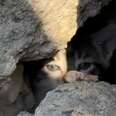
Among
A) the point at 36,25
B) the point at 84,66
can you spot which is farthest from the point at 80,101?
the point at 84,66

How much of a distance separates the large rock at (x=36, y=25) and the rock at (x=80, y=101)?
0.15 m

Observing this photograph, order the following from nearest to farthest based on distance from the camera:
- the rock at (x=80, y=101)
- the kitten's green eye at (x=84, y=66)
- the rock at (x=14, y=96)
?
1. the rock at (x=80, y=101)
2. the rock at (x=14, y=96)
3. the kitten's green eye at (x=84, y=66)

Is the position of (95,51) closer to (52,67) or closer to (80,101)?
(52,67)

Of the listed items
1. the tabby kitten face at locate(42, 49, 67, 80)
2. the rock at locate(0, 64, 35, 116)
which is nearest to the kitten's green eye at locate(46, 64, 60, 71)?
the tabby kitten face at locate(42, 49, 67, 80)

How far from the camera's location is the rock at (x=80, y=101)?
111cm

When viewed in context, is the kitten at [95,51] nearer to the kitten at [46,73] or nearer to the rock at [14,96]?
the kitten at [46,73]

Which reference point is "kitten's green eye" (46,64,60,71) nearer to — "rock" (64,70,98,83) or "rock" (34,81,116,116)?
"rock" (64,70,98,83)

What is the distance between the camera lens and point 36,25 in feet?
Result: 3.92

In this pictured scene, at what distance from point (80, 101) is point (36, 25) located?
26cm

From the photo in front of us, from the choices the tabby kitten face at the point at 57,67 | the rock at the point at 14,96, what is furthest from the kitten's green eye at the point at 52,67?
the rock at the point at 14,96

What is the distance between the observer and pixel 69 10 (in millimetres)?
1259

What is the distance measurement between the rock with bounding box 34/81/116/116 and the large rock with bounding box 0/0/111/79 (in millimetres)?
145

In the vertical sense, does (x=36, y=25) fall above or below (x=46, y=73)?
above

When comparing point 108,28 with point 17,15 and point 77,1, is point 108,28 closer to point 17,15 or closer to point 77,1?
point 77,1
